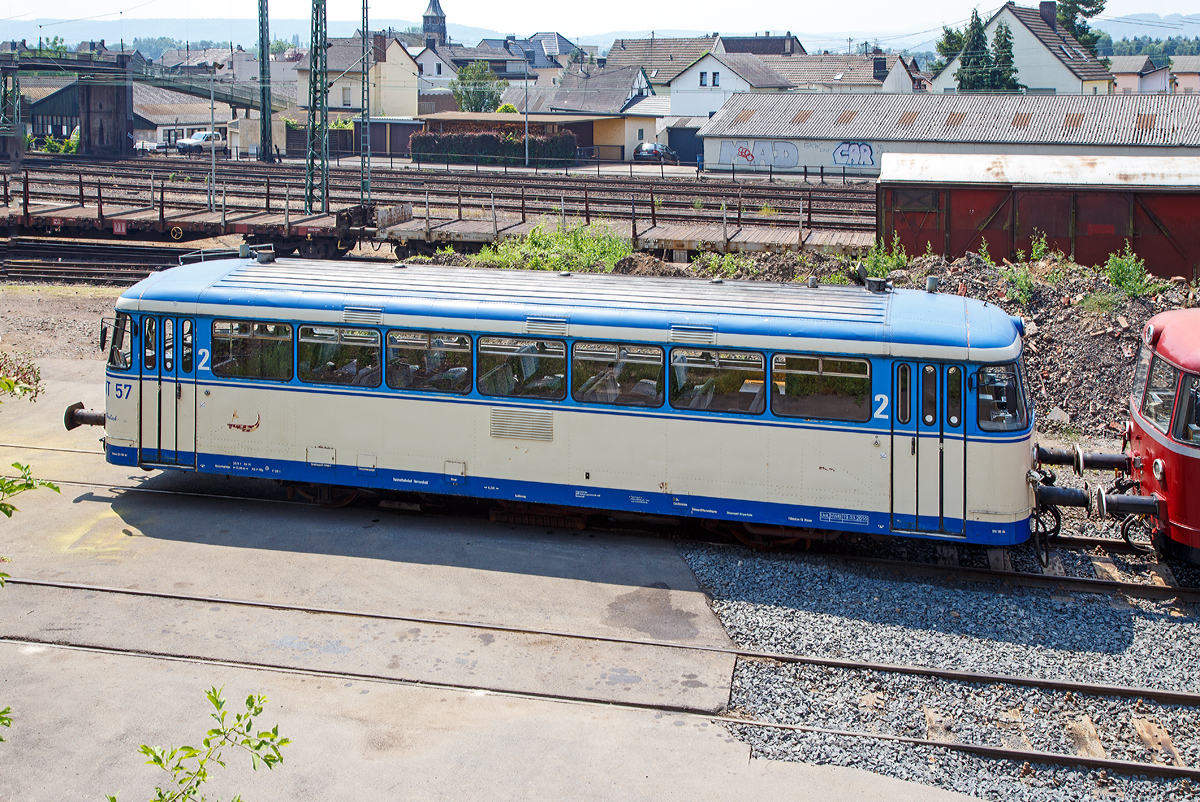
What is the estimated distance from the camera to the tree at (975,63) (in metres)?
75.4

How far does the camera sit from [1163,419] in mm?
11367

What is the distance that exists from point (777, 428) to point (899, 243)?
45.9ft

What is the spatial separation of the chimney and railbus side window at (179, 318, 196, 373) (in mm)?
82657

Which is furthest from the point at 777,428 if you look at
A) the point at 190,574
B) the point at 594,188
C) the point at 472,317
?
the point at 594,188

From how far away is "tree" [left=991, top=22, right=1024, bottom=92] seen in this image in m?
74.5

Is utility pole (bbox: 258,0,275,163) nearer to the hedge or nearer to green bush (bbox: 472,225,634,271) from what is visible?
the hedge

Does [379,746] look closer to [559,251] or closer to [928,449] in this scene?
[928,449]

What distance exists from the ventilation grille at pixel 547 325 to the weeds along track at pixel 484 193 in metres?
18.5

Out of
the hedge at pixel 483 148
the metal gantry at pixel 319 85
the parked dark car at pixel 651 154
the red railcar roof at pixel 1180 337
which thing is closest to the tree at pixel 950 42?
the parked dark car at pixel 651 154

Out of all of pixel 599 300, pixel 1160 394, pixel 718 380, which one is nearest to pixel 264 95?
pixel 599 300

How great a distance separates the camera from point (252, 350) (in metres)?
12.8

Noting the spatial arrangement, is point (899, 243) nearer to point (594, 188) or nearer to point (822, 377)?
point (822, 377)

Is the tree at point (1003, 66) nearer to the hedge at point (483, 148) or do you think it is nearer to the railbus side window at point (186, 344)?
the hedge at point (483, 148)

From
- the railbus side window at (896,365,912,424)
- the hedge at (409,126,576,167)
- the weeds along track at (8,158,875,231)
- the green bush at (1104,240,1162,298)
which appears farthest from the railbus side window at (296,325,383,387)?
the hedge at (409,126,576,167)
